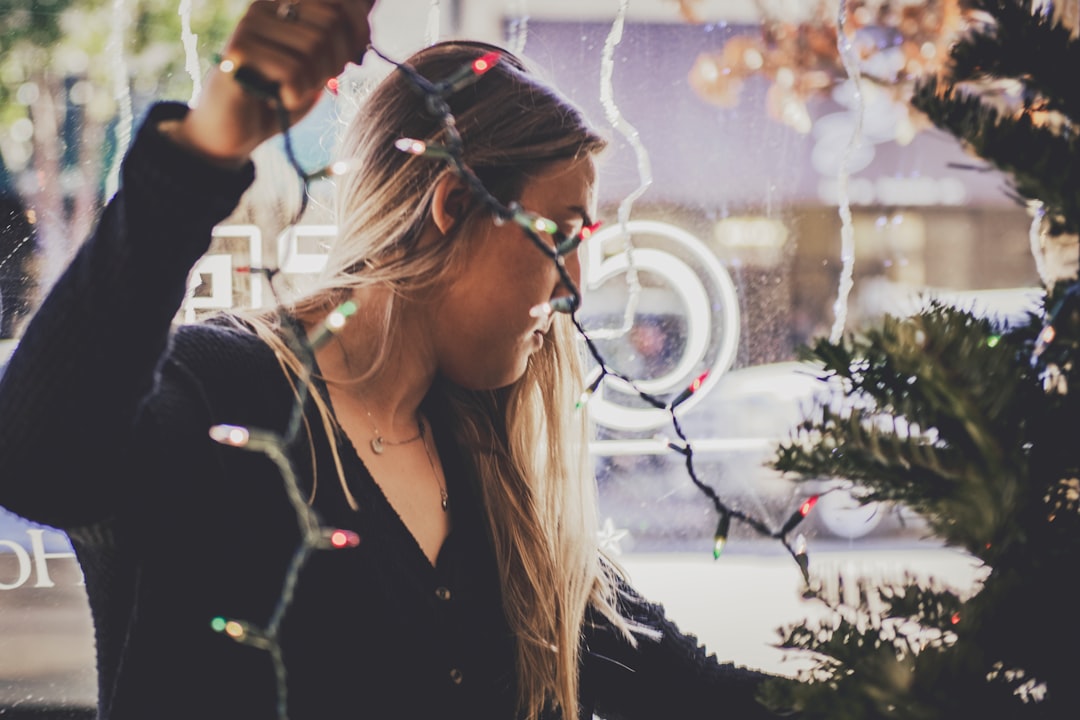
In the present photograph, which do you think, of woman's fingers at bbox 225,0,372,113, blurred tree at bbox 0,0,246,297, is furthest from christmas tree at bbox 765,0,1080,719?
blurred tree at bbox 0,0,246,297

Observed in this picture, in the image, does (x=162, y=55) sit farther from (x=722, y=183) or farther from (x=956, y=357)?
(x=956, y=357)

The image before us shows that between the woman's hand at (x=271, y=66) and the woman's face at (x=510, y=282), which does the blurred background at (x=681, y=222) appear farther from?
the woman's hand at (x=271, y=66)

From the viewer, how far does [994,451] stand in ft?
1.68

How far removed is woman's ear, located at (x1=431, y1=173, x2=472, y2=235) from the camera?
1091mm

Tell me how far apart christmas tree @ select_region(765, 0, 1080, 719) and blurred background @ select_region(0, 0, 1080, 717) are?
1093 mm

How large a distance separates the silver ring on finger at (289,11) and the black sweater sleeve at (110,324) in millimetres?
115

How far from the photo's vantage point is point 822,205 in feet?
5.81

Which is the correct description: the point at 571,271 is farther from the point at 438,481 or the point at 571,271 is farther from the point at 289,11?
the point at 289,11

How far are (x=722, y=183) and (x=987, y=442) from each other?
Answer: 1.31 metres

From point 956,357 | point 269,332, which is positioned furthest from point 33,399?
point 956,357

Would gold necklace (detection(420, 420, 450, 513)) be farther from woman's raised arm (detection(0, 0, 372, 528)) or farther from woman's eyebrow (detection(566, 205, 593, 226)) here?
woman's raised arm (detection(0, 0, 372, 528))

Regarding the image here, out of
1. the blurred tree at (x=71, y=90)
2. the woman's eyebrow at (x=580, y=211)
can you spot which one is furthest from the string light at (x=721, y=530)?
the blurred tree at (x=71, y=90)

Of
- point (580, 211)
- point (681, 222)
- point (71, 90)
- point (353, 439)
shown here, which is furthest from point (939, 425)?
point (71, 90)

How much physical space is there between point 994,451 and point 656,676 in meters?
Result: 0.88
